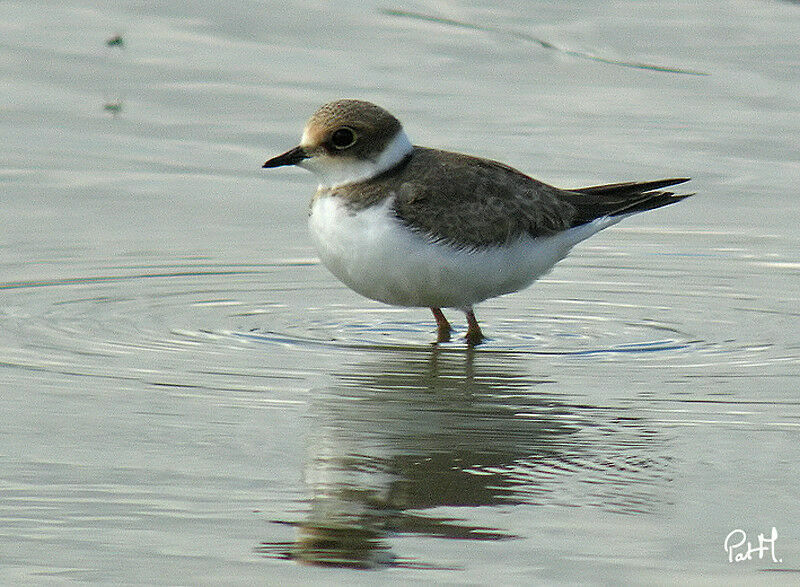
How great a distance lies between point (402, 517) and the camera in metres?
4.78

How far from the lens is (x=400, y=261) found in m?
6.96

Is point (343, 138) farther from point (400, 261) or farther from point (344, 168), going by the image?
point (400, 261)

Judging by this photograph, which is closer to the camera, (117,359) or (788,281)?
(117,359)

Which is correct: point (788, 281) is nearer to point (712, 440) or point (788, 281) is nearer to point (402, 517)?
point (712, 440)

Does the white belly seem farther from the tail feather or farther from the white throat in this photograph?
the tail feather

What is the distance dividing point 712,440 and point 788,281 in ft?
8.61

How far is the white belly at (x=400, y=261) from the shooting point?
6.96 m

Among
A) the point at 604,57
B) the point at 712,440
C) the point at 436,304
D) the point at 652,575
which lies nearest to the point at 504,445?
the point at 712,440

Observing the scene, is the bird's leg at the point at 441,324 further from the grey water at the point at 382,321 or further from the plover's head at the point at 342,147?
the plover's head at the point at 342,147

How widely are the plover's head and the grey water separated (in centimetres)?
70

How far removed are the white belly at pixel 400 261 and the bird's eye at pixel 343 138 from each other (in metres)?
0.26

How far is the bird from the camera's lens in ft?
23.0
